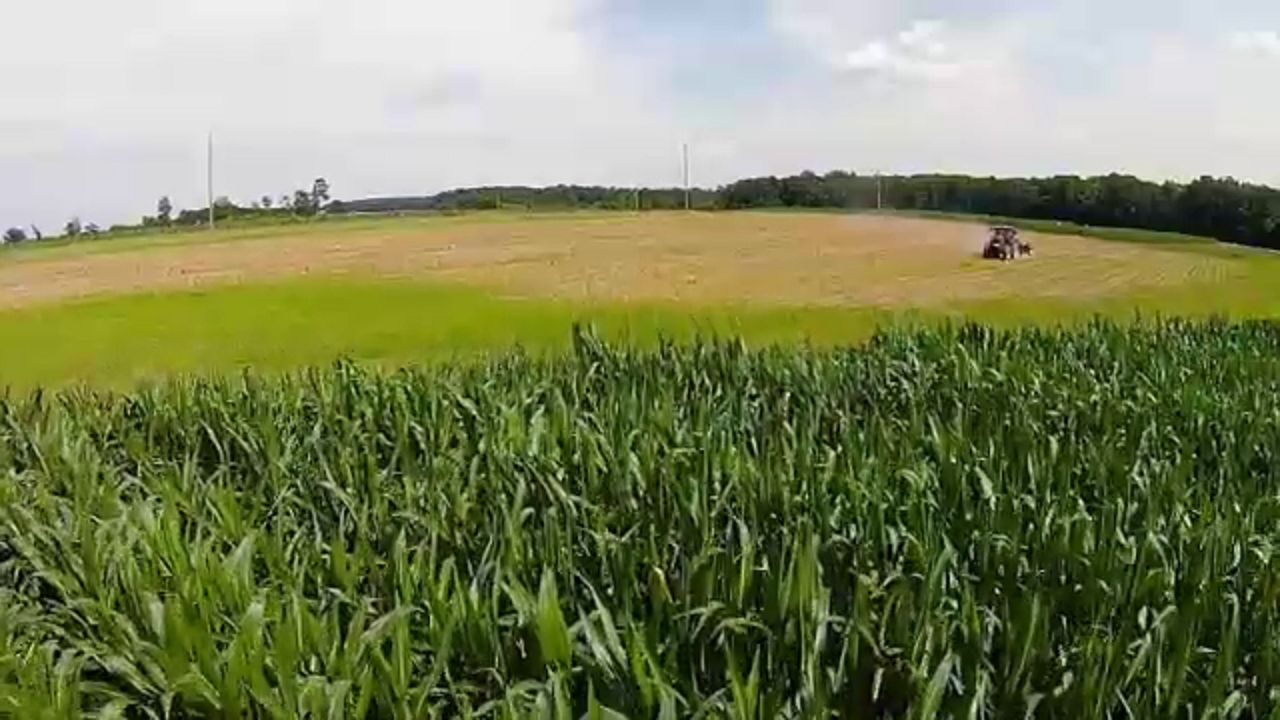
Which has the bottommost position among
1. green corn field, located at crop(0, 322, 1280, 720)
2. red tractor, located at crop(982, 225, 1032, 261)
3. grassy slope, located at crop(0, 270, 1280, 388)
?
grassy slope, located at crop(0, 270, 1280, 388)

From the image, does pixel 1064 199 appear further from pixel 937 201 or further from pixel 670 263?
pixel 670 263

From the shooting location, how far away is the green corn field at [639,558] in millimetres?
2436

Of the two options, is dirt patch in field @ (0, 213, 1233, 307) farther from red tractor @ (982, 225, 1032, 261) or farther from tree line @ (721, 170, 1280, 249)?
tree line @ (721, 170, 1280, 249)

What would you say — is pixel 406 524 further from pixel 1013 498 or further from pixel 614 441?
pixel 1013 498

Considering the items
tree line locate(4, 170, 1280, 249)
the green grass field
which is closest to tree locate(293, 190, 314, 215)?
tree line locate(4, 170, 1280, 249)

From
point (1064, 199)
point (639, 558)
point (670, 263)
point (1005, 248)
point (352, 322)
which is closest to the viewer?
point (639, 558)

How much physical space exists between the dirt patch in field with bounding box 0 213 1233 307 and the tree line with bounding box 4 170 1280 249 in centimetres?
796

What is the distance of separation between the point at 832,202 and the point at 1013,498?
4735 centimetres

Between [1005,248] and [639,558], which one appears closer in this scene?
[639,558]

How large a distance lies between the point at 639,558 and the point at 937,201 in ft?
158

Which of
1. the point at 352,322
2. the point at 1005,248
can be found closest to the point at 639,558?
the point at 352,322

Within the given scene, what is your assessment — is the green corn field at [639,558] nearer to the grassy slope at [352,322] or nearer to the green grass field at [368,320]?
the green grass field at [368,320]

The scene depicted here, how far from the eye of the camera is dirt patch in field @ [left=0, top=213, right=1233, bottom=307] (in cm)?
2386

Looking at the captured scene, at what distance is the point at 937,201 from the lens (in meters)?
49.2
